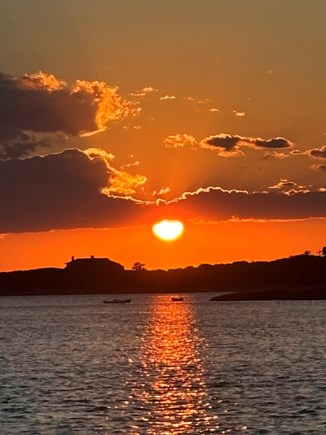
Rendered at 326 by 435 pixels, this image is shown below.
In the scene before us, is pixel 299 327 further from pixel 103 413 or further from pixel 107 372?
pixel 103 413

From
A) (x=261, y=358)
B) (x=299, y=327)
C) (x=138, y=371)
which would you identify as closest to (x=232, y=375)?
(x=138, y=371)

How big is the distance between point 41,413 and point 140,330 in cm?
12680

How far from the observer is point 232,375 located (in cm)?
9275

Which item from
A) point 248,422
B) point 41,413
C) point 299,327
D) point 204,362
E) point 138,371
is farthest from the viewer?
point 299,327

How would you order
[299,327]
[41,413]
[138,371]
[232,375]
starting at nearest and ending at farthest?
1. [41,413]
2. [232,375]
3. [138,371]
4. [299,327]

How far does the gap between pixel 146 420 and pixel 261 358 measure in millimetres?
47827

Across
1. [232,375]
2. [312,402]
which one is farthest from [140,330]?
[312,402]

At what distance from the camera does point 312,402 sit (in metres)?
71.1

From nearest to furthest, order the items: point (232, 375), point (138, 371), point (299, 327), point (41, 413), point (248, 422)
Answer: point (248, 422) → point (41, 413) → point (232, 375) → point (138, 371) → point (299, 327)

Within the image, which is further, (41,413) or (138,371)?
(138,371)

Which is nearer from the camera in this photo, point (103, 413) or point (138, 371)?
point (103, 413)

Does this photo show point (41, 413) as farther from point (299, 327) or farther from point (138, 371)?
point (299, 327)

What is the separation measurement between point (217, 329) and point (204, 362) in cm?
8197

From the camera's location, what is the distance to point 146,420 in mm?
64438
